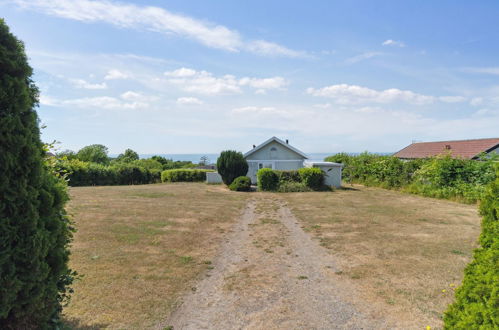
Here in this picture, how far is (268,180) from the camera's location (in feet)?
81.2

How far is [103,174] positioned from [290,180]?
73.7ft

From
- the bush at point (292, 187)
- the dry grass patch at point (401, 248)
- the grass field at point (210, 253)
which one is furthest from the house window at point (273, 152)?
the grass field at point (210, 253)

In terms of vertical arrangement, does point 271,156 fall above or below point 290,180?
above

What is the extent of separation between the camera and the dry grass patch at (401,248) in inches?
217

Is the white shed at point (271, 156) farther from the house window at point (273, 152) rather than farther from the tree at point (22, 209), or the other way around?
the tree at point (22, 209)

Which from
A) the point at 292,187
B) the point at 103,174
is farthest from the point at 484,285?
the point at 103,174

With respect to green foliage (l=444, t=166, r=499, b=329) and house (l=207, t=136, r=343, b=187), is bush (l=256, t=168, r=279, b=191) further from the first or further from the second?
green foliage (l=444, t=166, r=499, b=329)

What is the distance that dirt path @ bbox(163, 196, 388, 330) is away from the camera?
4.75 metres

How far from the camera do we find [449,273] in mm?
6723

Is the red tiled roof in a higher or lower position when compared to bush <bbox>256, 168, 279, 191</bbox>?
higher

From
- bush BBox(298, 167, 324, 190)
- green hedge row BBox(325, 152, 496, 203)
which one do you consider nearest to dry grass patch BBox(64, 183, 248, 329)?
bush BBox(298, 167, 324, 190)

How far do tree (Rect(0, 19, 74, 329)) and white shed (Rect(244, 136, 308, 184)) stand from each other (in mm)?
27066

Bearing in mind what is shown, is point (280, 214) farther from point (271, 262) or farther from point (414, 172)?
point (414, 172)

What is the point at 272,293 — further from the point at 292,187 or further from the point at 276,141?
the point at 276,141
